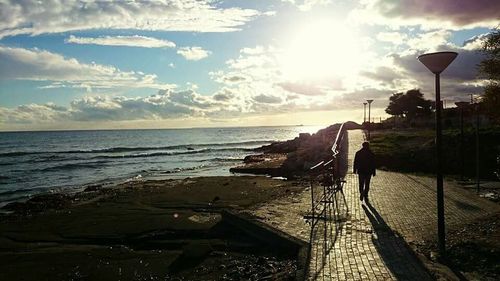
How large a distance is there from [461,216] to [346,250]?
14.7 ft

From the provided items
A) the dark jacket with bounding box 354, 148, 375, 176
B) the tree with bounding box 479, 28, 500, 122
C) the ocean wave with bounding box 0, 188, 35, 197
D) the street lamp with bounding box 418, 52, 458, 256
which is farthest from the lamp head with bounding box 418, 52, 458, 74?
the ocean wave with bounding box 0, 188, 35, 197

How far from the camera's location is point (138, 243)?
36.9 feet

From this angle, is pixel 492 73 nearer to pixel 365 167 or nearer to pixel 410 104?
pixel 365 167

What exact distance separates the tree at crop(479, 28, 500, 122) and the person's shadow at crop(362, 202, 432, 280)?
3618mm

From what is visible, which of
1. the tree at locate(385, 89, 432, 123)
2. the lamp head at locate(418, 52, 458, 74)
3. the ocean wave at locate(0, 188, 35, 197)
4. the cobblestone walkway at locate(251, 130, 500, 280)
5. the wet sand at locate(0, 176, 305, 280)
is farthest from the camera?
the tree at locate(385, 89, 432, 123)

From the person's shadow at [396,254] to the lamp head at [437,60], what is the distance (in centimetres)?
321

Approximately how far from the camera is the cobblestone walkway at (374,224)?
7285 millimetres

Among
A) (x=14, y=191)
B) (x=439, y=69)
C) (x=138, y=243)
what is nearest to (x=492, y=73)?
(x=439, y=69)

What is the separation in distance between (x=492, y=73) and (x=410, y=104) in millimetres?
73922

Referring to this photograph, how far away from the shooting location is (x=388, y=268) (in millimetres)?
7234

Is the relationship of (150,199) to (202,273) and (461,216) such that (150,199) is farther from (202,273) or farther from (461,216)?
(461,216)

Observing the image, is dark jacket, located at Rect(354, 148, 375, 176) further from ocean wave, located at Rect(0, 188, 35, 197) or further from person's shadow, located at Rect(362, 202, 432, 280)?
ocean wave, located at Rect(0, 188, 35, 197)

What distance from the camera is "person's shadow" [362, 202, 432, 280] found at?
6.95m

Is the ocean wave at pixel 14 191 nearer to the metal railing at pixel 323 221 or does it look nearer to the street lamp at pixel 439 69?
the metal railing at pixel 323 221
